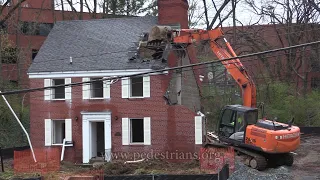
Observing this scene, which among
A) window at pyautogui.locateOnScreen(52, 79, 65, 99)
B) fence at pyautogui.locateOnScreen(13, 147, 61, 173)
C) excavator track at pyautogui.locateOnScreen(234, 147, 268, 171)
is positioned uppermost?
window at pyautogui.locateOnScreen(52, 79, 65, 99)

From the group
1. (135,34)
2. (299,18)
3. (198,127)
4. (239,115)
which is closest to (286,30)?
(299,18)

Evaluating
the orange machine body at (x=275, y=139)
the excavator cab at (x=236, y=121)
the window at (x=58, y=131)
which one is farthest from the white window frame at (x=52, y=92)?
the orange machine body at (x=275, y=139)

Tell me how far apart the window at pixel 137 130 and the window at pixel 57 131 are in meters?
3.42

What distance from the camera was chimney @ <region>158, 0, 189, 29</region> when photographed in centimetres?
2555

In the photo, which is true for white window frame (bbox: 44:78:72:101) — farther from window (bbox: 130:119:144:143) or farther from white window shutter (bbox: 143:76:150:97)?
white window shutter (bbox: 143:76:150:97)

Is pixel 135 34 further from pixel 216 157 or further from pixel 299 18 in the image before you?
pixel 299 18

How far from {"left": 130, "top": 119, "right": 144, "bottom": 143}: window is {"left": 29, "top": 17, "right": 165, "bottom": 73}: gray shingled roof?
2.99 meters

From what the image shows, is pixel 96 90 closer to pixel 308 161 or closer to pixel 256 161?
pixel 256 161

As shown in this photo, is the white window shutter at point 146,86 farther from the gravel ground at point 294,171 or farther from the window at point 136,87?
the gravel ground at point 294,171

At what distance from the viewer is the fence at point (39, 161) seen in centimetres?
2102

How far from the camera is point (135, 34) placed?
1067 inches

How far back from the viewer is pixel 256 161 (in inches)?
711

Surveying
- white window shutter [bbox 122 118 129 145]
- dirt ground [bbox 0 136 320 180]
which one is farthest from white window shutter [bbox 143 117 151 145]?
dirt ground [bbox 0 136 320 180]

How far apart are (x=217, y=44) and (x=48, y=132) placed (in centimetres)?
1077
